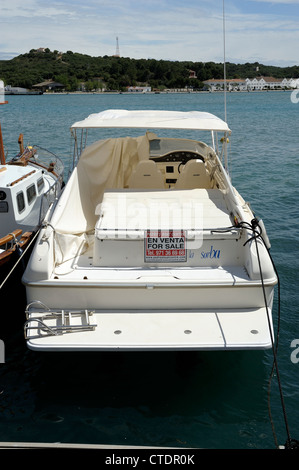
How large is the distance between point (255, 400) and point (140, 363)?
4.99 ft

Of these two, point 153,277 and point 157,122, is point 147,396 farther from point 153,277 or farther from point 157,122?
point 157,122

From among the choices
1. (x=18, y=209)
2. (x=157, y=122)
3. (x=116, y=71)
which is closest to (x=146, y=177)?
(x=157, y=122)

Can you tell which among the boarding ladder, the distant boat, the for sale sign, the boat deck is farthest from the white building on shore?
the boarding ladder

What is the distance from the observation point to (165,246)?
593 cm

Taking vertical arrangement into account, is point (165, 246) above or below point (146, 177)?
below

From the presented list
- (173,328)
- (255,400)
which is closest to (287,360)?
(255,400)

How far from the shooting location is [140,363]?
20.0ft

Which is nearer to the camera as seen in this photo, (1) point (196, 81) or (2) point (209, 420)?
(2) point (209, 420)

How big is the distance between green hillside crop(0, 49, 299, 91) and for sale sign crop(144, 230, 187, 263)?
12054cm

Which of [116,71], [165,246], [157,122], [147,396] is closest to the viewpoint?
[147,396]

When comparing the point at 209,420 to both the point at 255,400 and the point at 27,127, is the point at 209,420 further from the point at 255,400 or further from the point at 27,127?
the point at 27,127

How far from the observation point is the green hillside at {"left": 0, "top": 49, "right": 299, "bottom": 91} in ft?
406

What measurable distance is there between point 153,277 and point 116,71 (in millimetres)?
133748

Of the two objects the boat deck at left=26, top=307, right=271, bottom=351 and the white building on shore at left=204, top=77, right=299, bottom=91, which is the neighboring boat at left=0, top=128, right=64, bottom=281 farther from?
the white building on shore at left=204, top=77, right=299, bottom=91
